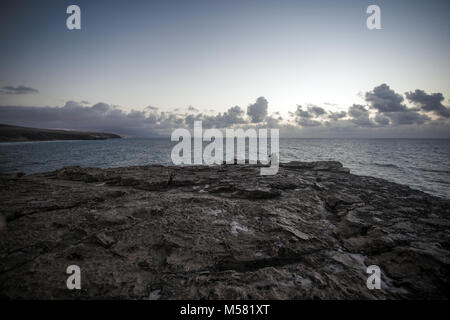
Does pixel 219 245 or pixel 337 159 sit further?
pixel 337 159

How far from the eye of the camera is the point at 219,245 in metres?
5.57

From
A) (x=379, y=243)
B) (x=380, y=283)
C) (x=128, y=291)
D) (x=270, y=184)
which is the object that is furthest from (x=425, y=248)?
(x=128, y=291)

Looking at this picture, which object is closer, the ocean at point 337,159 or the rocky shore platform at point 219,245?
the rocky shore platform at point 219,245

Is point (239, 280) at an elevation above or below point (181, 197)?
below

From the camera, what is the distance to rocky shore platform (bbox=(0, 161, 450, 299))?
418 cm

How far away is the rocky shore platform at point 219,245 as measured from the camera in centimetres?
418

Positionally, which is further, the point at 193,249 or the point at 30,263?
the point at 193,249

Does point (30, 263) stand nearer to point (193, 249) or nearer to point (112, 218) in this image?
point (112, 218)

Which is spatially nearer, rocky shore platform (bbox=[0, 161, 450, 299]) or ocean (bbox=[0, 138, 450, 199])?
rocky shore platform (bbox=[0, 161, 450, 299])

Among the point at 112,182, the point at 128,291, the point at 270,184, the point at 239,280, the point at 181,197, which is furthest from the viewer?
the point at 112,182
